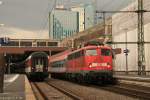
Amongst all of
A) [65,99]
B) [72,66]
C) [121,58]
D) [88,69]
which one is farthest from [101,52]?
[121,58]

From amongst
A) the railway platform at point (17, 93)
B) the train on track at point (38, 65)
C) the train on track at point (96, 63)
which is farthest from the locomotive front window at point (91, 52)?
the train on track at point (38, 65)

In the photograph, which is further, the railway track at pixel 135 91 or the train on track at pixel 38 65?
the train on track at pixel 38 65

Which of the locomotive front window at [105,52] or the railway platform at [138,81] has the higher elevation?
the locomotive front window at [105,52]

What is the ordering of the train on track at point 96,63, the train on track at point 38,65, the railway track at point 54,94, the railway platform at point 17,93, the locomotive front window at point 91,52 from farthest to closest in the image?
the train on track at point 38,65, the locomotive front window at point 91,52, the train on track at point 96,63, the railway track at point 54,94, the railway platform at point 17,93

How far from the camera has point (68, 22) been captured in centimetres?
5575

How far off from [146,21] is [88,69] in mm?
46614

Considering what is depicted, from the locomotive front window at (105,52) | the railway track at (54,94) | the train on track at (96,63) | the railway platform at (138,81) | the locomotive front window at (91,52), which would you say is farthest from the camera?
the railway platform at (138,81)

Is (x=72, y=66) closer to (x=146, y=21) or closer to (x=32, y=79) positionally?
(x=32, y=79)

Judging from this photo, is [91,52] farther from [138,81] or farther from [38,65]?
[38,65]

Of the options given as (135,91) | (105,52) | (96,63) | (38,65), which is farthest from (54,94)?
(38,65)

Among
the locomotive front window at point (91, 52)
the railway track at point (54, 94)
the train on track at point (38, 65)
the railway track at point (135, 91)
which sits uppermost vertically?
the locomotive front window at point (91, 52)

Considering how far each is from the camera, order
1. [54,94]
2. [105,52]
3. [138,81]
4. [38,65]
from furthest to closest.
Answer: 1. [38,65]
2. [138,81]
3. [105,52]
4. [54,94]

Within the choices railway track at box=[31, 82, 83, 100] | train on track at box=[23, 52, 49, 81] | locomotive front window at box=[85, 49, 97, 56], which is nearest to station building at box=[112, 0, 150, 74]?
train on track at box=[23, 52, 49, 81]

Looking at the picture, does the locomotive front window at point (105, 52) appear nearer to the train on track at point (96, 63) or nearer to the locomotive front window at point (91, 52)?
the train on track at point (96, 63)
